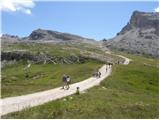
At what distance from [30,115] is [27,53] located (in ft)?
547

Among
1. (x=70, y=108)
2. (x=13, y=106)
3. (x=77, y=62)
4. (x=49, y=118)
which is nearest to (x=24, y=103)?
(x=13, y=106)

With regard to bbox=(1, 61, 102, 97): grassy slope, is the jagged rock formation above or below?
above

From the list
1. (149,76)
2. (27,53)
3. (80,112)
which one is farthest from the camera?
(27,53)

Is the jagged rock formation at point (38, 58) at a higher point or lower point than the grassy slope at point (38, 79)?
higher

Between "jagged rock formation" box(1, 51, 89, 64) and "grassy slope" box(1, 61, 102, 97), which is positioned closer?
"grassy slope" box(1, 61, 102, 97)

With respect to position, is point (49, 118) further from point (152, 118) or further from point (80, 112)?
point (152, 118)

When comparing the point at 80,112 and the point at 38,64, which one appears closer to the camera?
the point at 80,112

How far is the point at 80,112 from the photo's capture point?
29.5 m

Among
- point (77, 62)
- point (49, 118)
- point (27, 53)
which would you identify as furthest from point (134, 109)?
point (27, 53)

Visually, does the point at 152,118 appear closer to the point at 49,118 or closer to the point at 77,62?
the point at 49,118

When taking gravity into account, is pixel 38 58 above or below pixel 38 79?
above

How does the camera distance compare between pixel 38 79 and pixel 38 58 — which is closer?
pixel 38 79

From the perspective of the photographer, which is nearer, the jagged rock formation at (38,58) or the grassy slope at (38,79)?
the grassy slope at (38,79)

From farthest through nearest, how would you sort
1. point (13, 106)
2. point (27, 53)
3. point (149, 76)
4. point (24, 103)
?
point (27, 53)
point (149, 76)
point (24, 103)
point (13, 106)
